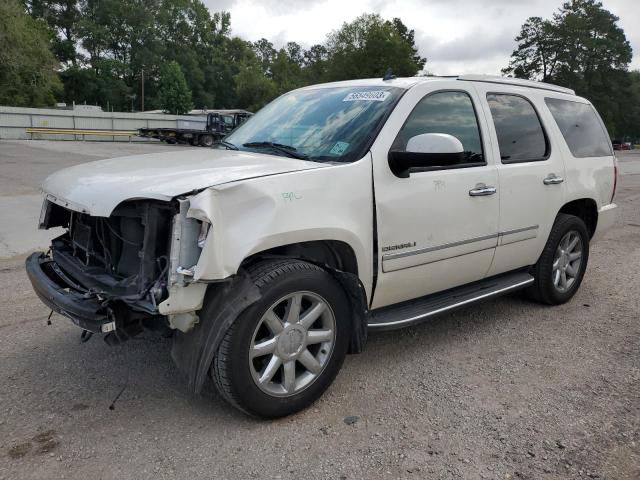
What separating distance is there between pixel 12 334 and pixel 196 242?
7.57ft

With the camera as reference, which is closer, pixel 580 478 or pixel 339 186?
pixel 580 478

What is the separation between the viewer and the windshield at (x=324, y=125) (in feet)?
10.5

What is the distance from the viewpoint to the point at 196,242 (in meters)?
2.50

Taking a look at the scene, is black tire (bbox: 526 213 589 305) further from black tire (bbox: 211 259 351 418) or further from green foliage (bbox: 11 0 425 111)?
green foliage (bbox: 11 0 425 111)

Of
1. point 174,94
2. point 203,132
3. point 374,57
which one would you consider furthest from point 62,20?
point 203,132

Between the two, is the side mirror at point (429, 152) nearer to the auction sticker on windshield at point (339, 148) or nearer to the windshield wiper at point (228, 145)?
the auction sticker on windshield at point (339, 148)

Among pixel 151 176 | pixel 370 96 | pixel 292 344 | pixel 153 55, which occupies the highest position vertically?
pixel 153 55

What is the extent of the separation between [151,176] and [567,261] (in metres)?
3.77

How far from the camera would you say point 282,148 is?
3455 mm

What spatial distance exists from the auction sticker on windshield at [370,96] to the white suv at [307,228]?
1.0 inches

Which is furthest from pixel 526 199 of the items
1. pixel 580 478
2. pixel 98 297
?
pixel 98 297

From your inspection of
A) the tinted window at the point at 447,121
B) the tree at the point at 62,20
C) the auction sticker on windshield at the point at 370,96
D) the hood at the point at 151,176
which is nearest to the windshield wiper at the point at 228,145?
the hood at the point at 151,176

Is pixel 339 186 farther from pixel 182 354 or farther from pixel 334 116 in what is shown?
pixel 182 354

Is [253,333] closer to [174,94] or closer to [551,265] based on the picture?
[551,265]
